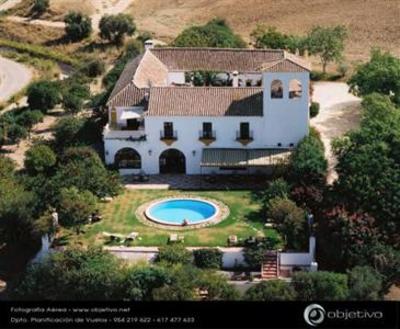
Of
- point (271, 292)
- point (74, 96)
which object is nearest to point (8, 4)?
point (74, 96)

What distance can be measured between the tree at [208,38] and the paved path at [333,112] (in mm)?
8801

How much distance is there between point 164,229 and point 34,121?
822 inches

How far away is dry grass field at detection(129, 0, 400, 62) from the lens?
87.2 metres

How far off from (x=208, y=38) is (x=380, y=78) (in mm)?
18882

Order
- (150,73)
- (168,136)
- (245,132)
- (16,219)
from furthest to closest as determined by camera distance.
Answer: (150,73)
(168,136)
(245,132)
(16,219)

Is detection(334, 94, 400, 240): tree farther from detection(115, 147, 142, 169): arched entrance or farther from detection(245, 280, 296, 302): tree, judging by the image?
detection(115, 147, 142, 169): arched entrance

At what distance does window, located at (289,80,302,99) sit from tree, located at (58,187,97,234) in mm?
15116

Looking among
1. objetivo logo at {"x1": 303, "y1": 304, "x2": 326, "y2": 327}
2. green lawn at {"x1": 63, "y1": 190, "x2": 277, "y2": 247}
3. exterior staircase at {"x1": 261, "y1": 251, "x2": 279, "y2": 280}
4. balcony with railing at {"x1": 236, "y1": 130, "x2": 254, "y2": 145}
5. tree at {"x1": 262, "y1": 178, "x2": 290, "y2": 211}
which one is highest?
objetivo logo at {"x1": 303, "y1": 304, "x2": 326, "y2": 327}

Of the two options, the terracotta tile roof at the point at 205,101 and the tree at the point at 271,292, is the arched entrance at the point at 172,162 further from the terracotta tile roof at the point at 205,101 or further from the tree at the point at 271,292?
the tree at the point at 271,292

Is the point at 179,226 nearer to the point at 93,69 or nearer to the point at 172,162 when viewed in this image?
the point at 172,162

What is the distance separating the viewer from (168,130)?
5216 cm

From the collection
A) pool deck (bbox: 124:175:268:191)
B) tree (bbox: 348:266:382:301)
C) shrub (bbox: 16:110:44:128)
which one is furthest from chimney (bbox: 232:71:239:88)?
tree (bbox: 348:266:382:301)

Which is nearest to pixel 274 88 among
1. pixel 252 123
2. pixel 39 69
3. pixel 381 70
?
pixel 252 123

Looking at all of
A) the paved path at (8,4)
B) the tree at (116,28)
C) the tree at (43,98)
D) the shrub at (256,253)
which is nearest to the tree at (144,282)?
the shrub at (256,253)
